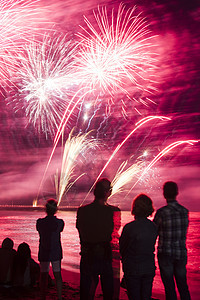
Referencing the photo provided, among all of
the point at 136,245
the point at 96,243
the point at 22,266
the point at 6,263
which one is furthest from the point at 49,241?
the point at 136,245

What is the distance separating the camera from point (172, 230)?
392 cm

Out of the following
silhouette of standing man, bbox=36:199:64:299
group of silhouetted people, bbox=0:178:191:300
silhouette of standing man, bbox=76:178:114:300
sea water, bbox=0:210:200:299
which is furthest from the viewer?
sea water, bbox=0:210:200:299

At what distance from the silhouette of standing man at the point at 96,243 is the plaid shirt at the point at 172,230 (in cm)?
56

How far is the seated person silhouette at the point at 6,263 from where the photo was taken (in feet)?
17.4

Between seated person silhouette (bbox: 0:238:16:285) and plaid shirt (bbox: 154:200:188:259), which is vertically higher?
plaid shirt (bbox: 154:200:188:259)

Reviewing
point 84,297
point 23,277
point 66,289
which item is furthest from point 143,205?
point 66,289

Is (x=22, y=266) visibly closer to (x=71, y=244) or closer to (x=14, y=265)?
(x=14, y=265)

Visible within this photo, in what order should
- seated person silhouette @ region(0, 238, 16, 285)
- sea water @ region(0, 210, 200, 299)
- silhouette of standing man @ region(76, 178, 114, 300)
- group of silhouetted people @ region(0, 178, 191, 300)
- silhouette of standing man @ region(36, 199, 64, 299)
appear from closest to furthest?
group of silhouetted people @ region(0, 178, 191, 300) → silhouette of standing man @ region(76, 178, 114, 300) → silhouette of standing man @ region(36, 199, 64, 299) → seated person silhouette @ region(0, 238, 16, 285) → sea water @ region(0, 210, 200, 299)

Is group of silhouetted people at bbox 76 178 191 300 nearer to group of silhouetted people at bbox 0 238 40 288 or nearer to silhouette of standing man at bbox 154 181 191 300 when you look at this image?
silhouette of standing man at bbox 154 181 191 300

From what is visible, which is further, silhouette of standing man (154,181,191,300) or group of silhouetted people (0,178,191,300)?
silhouette of standing man (154,181,191,300)

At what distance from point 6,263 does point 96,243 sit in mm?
2143

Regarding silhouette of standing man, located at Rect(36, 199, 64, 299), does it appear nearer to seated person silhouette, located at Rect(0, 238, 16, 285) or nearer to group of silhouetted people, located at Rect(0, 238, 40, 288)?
group of silhouetted people, located at Rect(0, 238, 40, 288)

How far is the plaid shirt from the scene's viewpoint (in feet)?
12.8

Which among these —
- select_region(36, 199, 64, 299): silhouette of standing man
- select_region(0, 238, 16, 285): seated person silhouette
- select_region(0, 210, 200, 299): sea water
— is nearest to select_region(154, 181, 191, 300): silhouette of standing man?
select_region(36, 199, 64, 299): silhouette of standing man
